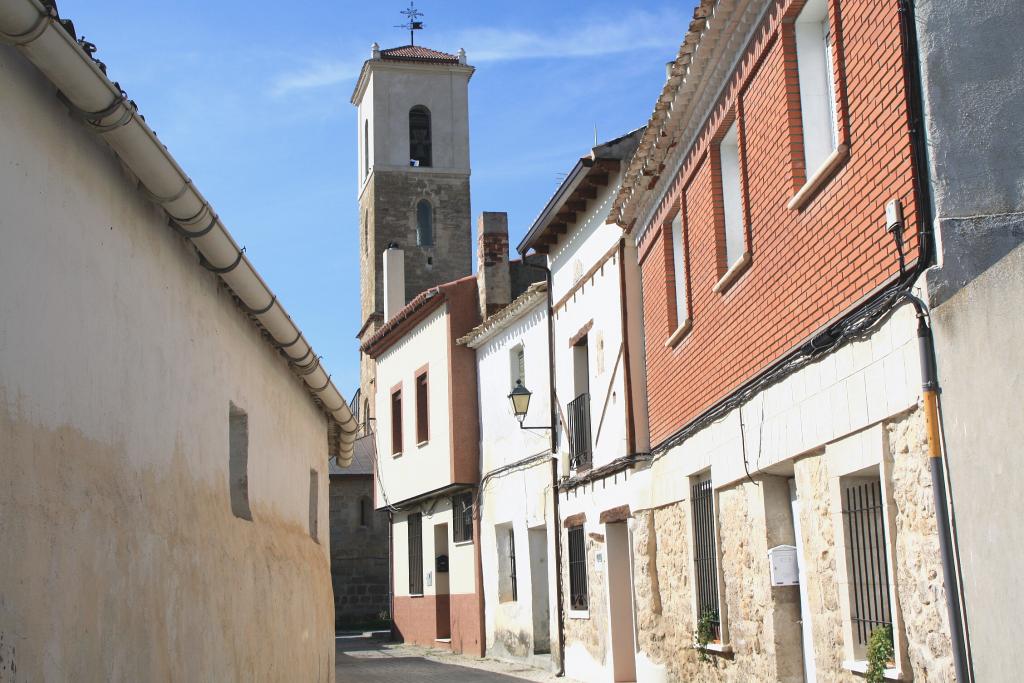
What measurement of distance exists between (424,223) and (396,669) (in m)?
26.0

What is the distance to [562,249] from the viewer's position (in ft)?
61.0

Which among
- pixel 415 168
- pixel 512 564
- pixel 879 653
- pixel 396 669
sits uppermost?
pixel 415 168

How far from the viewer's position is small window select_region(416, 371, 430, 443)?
25.4 meters

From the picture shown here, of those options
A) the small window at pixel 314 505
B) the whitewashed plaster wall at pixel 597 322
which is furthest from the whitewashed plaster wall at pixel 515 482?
the small window at pixel 314 505

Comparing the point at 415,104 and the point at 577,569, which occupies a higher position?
the point at 415,104

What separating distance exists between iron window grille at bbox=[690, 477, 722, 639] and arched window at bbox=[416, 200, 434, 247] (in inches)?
1272

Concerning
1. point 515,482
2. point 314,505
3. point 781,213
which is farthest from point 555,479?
point 781,213

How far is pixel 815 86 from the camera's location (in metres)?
8.66

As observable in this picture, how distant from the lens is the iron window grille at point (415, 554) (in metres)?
26.4

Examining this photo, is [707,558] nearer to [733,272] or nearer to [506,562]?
[733,272]

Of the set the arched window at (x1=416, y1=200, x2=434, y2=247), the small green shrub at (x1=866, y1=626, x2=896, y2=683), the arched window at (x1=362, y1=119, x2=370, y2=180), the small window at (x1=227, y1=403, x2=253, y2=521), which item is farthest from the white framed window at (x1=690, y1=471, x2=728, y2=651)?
the arched window at (x1=362, y1=119, x2=370, y2=180)

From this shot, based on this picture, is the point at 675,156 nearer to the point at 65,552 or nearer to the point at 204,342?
the point at 204,342

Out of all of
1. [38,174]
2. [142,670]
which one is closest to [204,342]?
[142,670]

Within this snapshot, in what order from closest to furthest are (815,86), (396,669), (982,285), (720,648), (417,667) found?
1. (982,285)
2. (815,86)
3. (720,648)
4. (396,669)
5. (417,667)
